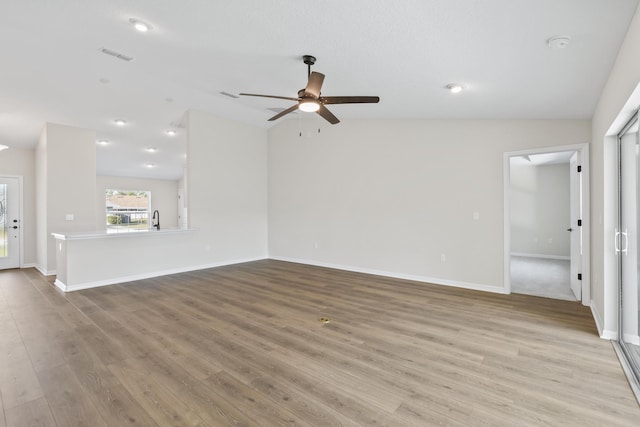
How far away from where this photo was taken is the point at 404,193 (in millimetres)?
5609

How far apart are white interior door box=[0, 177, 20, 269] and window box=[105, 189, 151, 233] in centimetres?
386

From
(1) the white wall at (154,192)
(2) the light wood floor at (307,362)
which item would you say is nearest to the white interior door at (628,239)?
(2) the light wood floor at (307,362)

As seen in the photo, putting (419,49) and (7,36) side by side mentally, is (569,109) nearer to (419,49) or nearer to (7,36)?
(419,49)

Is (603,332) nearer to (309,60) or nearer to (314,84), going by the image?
(314,84)

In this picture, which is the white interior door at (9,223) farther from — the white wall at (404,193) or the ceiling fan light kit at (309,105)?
the ceiling fan light kit at (309,105)

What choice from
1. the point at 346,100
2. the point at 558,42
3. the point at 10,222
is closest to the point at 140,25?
the point at 346,100

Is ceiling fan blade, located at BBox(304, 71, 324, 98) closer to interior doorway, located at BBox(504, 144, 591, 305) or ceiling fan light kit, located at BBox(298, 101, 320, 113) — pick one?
ceiling fan light kit, located at BBox(298, 101, 320, 113)

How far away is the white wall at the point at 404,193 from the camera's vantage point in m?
4.73

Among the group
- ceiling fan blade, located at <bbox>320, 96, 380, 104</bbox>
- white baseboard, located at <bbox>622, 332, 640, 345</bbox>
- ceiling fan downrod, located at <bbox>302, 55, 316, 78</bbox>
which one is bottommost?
white baseboard, located at <bbox>622, 332, 640, 345</bbox>

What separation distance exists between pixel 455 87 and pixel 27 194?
913 centimetres

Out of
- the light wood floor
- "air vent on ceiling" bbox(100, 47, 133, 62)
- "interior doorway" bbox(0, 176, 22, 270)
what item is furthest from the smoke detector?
"interior doorway" bbox(0, 176, 22, 270)

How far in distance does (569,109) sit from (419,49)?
2.28 m

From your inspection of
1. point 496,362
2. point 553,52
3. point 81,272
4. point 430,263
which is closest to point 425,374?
point 496,362

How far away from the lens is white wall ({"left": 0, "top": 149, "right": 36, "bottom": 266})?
23.2 ft
